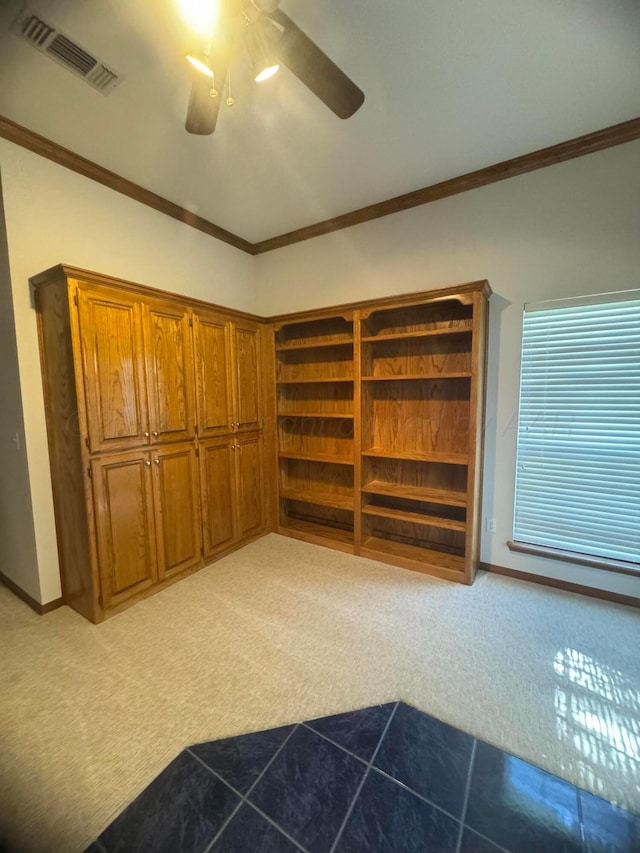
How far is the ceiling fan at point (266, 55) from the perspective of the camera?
113cm

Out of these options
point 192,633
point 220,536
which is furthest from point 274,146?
point 192,633

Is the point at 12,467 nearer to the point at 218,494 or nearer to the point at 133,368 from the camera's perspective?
the point at 133,368

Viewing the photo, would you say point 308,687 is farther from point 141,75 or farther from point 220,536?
point 141,75

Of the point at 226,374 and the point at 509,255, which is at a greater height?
the point at 509,255

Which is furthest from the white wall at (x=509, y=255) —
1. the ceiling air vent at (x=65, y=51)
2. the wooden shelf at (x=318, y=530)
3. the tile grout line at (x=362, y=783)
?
the ceiling air vent at (x=65, y=51)

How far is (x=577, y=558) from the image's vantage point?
2307mm

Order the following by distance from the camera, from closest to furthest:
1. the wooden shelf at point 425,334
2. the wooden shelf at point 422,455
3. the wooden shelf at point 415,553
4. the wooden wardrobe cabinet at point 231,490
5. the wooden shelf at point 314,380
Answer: the wooden shelf at point 425,334, the wooden shelf at point 422,455, the wooden shelf at point 415,553, the wooden wardrobe cabinet at point 231,490, the wooden shelf at point 314,380

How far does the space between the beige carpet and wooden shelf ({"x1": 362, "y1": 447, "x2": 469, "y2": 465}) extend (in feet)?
2.93

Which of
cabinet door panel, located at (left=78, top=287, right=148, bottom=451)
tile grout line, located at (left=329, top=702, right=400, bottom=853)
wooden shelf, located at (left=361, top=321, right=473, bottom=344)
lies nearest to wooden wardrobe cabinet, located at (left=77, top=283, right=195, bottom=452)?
cabinet door panel, located at (left=78, top=287, right=148, bottom=451)

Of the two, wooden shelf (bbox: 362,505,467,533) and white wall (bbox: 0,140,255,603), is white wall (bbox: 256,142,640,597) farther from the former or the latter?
white wall (bbox: 0,140,255,603)

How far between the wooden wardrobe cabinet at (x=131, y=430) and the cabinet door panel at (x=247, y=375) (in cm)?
8

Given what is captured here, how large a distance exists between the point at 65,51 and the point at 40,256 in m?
1.01

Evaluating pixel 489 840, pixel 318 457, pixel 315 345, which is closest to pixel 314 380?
pixel 315 345

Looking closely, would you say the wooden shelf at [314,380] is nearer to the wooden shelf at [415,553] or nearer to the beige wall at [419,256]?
the beige wall at [419,256]
